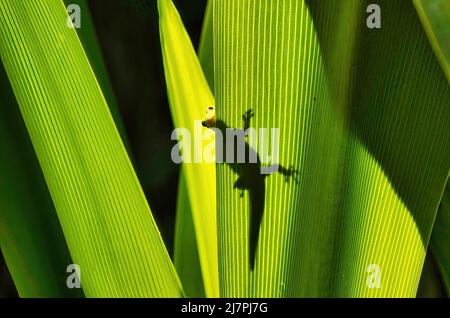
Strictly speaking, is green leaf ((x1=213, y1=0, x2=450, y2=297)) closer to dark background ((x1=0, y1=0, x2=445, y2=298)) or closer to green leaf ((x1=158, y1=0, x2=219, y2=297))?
green leaf ((x1=158, y1=0, x2=219, y2=297))

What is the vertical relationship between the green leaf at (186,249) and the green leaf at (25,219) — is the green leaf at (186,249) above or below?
below

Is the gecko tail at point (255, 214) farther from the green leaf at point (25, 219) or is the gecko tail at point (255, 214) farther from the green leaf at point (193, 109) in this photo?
the green leaf at point (25, 219)

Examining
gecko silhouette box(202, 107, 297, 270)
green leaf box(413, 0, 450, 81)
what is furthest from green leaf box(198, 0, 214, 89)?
green leaf box(413, 0, 450, 81)

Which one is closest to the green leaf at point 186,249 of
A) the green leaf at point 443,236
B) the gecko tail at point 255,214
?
the gecko tail at point 255,214

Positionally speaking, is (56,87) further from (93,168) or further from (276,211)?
(276,211)

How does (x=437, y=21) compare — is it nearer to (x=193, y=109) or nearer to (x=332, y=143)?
(x=332, y=143)

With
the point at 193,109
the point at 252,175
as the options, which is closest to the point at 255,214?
the point at 252,175

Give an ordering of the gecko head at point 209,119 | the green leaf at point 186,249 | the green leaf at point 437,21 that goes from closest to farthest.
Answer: the green leaf at point 437,21 < the gecko head at point 209,119 < the green leaf at point 186,249
